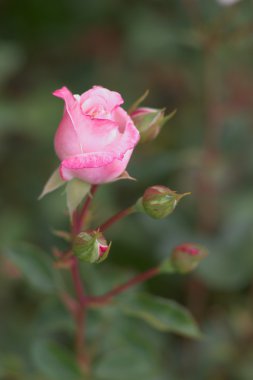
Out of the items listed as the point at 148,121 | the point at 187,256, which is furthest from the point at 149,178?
the point at 148,121

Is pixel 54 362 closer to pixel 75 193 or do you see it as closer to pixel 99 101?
pixel 75 193

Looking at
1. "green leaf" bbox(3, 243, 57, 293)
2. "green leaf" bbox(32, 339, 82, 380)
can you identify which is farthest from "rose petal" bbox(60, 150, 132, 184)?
"green leaf" bbox(32, 339, 82, 380)

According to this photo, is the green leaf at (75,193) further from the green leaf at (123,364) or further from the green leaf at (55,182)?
the green leaf at (123,364)

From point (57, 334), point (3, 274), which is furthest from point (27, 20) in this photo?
point (57, 334)

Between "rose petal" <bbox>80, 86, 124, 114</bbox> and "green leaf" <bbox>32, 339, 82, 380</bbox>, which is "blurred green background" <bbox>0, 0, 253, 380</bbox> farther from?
"rose petal" <bbox>80, 86, 124, 114</bbox>

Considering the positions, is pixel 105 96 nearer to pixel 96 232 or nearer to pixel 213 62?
pixel 96 232

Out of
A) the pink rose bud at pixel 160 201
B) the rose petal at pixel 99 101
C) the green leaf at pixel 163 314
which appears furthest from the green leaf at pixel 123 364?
the rose petal at pixel 99 101
